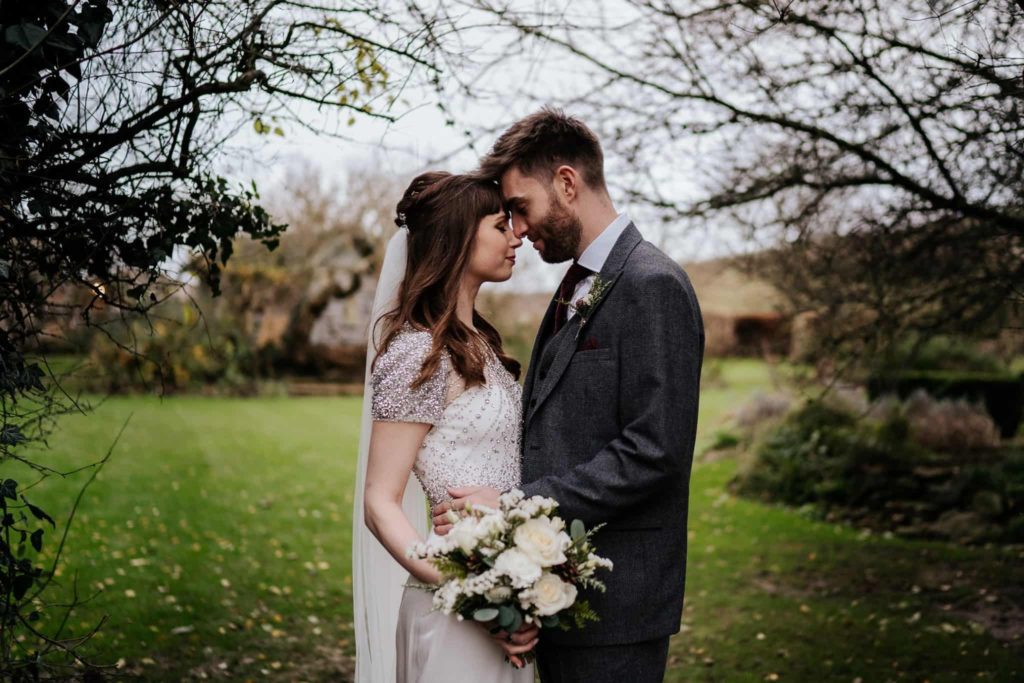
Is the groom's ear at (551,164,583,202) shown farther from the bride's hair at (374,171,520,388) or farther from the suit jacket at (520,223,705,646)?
the suit jacket at (520,223,705,646)

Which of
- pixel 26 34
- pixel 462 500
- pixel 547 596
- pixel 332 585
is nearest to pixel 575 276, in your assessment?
pixel 462 500

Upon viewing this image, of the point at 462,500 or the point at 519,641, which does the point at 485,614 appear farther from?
the point at 462,500

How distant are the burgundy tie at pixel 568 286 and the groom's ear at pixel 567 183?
0.23 metres

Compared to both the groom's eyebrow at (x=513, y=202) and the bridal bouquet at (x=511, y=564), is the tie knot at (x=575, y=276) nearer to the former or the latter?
the groom's eyebrow at (x=513, y=202)

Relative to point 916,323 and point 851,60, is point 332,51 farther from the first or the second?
point 916,323

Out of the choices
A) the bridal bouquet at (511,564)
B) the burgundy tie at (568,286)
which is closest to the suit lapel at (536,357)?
the burgundy tie at (568,286)

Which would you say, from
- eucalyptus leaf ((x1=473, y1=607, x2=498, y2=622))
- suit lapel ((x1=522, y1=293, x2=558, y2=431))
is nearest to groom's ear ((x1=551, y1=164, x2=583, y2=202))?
suit lapel ((x1=522, y1=293, x2=558, y2=431))

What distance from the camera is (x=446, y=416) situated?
287 centimetres

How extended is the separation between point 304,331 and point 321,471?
418 inches

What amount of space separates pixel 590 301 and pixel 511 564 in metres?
0.91

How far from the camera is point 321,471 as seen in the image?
12.6 metres

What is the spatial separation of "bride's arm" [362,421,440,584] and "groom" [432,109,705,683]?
13 centimetres

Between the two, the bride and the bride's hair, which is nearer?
the bride

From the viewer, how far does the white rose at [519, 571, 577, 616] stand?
7.55ft
